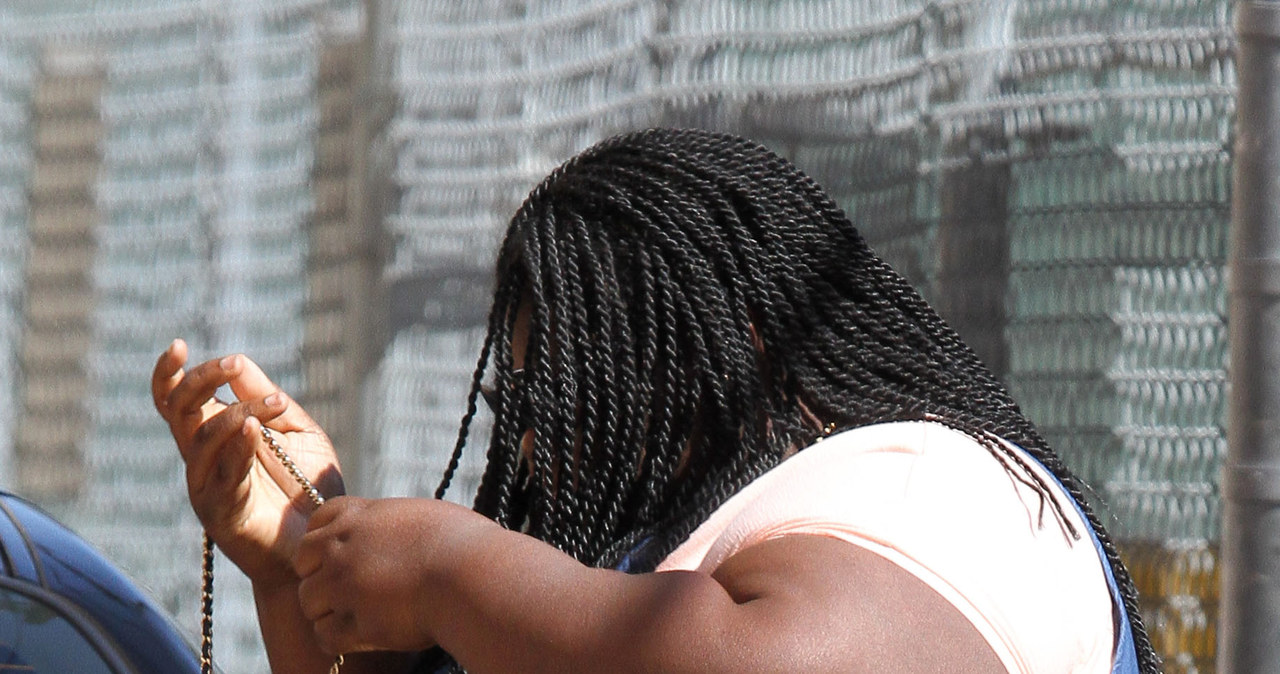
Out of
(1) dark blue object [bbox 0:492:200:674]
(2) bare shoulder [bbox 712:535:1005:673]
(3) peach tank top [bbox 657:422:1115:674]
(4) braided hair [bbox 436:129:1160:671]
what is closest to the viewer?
(2) bare shoulder [bbox 712:535:1005:673]

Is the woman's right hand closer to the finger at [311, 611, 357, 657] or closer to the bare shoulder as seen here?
the finger at [311, 611, 357, 657]

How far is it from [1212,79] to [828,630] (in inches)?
63.2

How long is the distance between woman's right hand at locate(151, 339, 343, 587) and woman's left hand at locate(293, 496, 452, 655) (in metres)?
0.22

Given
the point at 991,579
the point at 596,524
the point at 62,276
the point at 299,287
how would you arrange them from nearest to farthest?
the point at 991,579 → the point at 596,524 → the point at 299,287 → the point at 62,276

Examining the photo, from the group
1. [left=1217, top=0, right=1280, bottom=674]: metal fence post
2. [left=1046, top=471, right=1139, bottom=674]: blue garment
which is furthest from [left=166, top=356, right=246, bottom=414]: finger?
Result: [left=1217, top=0, right=1280, bottom=674]: metal fence post

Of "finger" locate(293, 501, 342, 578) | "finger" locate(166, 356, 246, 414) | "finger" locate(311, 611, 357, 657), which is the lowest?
"finger" locate(311, 611, 357, 657)

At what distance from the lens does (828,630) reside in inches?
46.4

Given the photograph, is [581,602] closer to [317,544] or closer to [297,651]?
[317,544]

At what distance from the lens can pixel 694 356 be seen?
1610 mm

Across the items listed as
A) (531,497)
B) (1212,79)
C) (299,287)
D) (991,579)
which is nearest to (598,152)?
(531,497)

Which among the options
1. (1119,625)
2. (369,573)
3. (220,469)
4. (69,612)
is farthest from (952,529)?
(69,612)

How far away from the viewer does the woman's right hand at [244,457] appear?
5.49 ft

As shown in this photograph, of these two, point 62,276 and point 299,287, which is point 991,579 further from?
point 62,276

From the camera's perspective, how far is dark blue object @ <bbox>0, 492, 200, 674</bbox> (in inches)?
72.3
